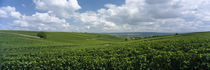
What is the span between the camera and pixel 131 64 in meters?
7.75

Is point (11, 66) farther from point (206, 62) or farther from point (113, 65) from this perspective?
point (206, 62)

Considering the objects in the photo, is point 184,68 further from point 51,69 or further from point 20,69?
point 20,69

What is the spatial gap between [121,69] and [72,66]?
4649 mm

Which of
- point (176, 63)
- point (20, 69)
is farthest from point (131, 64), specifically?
point (20, 69)

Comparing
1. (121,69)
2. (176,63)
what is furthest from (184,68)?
(121,69)

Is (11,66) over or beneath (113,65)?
beneath

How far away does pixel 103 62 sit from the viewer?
847 centimetres

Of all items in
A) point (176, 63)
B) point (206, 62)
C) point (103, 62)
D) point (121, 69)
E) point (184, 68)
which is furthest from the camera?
point (103, 62)

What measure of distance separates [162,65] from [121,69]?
10.5 ft

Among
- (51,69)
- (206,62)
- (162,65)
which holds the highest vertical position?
(206,62)

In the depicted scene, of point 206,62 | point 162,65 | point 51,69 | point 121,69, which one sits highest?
point 206,62

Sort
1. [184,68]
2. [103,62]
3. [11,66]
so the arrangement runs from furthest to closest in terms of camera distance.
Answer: [11,66] < [103,62] < [184,68]

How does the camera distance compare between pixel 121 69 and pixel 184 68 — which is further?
pixel 121 69

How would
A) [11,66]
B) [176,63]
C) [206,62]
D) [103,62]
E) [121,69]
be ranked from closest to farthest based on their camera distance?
[206,62]
[176,63]
[121,69]
[103,62]
[11,66]
